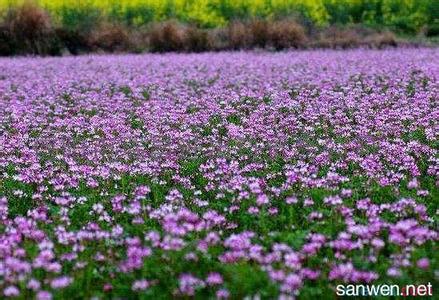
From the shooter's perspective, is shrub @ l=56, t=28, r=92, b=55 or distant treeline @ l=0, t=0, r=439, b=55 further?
shrub @ l=56, t=28, r=92, b=55

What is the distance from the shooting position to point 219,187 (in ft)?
22.7

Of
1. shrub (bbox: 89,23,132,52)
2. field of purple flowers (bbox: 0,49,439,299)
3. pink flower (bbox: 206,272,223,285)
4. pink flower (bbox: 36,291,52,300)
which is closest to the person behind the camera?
pink flower (bbox: 36,291,52,300)

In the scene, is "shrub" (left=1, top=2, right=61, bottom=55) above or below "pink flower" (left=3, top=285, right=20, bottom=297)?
below

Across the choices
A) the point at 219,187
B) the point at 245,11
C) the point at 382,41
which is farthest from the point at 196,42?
the point at 219,187

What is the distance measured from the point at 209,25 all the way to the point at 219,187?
82.5 feet

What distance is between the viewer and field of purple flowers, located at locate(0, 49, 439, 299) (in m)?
4.75

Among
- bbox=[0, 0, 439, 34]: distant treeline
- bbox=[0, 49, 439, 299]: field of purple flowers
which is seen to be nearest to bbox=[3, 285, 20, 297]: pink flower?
bbox=[0, 49, 439, 299]: field of purple flowers

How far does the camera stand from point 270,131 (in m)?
9.32

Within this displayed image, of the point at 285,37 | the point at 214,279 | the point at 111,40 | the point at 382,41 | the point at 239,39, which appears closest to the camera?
the point at 214,279

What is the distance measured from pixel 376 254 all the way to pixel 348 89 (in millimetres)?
8363

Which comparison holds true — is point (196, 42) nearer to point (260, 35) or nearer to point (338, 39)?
point (260, 35)

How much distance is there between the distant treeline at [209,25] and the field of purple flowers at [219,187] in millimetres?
9965

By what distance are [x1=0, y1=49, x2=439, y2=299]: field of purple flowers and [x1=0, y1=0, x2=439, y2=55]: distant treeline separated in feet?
32.7

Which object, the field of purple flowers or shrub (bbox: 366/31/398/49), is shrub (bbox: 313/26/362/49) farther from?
the field of purple flowers
